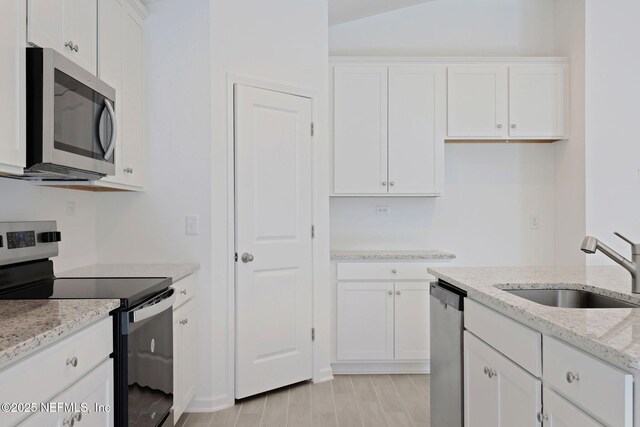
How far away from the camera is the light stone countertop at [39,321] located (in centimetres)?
116

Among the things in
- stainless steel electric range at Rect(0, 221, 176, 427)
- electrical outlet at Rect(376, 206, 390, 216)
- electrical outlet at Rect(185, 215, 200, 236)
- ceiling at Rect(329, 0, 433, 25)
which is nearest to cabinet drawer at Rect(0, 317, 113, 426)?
stainless steel electric range at Rect(0, 221, 176, 427)

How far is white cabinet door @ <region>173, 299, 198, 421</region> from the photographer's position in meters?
2.62

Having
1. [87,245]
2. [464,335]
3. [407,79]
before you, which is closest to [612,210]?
[407,79]

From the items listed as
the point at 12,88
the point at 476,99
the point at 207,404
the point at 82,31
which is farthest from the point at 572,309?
the point at 476,99

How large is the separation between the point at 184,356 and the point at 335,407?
1011 mm

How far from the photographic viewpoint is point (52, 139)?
179 cm

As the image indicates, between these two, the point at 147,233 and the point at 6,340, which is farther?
the point at 147,233

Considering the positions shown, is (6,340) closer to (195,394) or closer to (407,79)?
(195,394)

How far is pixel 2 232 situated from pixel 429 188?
Answer: 297 centimetres

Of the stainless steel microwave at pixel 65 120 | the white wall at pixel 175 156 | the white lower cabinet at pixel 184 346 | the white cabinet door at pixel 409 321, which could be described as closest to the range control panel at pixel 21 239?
the stainless steel microwave at pixel 65 120

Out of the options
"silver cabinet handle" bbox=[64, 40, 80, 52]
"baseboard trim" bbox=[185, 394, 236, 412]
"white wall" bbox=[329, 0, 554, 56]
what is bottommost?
"baseboard trim" bbox=[185, 394, 236, 412]

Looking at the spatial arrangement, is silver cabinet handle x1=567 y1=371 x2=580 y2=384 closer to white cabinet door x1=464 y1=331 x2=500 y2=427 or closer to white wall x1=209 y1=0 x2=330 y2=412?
white cabinet door x1=464 y1=331 x2=500 y2=427

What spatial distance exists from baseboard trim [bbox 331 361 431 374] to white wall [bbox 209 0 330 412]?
0.69ft

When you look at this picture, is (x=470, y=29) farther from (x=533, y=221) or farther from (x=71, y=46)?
(x=71, y=46)
